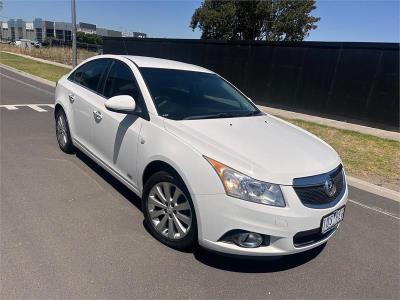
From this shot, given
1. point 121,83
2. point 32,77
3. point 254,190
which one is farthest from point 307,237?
point 32,77

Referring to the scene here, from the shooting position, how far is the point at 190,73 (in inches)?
180

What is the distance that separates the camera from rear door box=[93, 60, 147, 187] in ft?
12.3

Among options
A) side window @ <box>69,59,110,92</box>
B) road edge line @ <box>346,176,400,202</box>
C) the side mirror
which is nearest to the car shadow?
the side mirror

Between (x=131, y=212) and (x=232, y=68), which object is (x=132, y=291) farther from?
(x=232, y=68)

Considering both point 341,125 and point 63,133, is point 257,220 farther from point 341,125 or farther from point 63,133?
point 341,125

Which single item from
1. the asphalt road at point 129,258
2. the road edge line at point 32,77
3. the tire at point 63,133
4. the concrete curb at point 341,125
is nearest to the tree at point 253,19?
the road edge line at point 32,77

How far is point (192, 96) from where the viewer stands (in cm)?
413

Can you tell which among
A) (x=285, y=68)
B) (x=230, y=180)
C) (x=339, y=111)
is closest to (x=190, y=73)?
(x=230, y=180)

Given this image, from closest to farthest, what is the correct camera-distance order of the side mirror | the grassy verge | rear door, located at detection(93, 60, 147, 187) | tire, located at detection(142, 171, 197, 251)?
tire, located at detection(142, 171, 197, 251)
the side mirror
rear door, located at detection(93, 60, 147, 187)
the grassy verge

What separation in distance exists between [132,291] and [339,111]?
10032mm

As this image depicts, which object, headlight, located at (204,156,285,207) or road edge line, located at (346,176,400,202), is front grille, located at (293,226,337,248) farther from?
road edge line, located at (346,176,400,202)

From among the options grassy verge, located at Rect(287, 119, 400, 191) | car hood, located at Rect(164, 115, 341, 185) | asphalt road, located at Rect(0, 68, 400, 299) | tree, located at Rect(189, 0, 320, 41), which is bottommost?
grassy verge, located at Rect(287, 119, 400, 191)

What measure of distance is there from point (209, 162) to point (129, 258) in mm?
1126

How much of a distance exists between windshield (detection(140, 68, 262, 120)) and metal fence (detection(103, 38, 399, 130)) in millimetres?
7231
